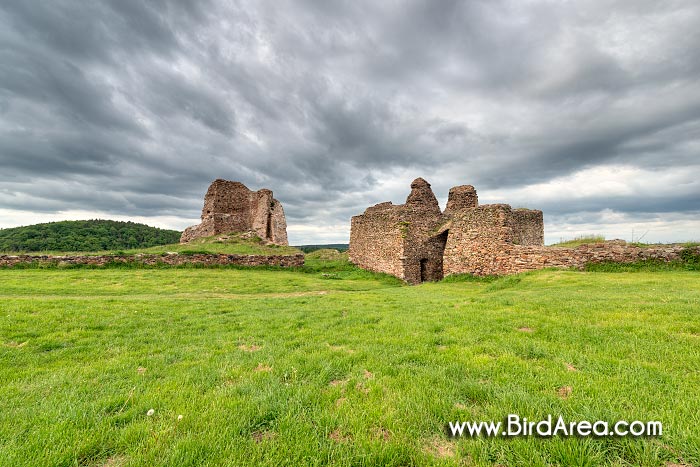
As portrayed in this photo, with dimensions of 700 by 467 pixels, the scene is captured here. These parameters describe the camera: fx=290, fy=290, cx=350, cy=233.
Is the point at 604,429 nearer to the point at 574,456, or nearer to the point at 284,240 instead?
the point at 574,456

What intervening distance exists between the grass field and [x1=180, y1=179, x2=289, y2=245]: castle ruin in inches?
1011

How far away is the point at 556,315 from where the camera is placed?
6.98m

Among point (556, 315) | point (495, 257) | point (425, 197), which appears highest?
point (425, 197)

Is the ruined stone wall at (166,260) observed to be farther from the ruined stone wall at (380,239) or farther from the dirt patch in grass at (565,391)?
the dirt patch in grass at (565,391)

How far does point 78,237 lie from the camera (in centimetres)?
4722

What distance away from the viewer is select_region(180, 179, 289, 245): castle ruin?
33.6 meters

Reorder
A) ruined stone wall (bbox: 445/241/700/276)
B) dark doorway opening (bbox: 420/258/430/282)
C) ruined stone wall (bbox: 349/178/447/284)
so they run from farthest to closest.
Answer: dark doorway opening (bbox: 420/258/430/282) < ruined stone wall (bbox: 349/178/447/284) < ruined stone wall (bbox: 445/241/700/276)

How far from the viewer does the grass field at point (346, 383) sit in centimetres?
267

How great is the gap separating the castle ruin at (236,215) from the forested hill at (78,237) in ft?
57.4

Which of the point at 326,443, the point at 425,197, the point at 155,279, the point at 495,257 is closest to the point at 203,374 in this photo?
the point at 326,443

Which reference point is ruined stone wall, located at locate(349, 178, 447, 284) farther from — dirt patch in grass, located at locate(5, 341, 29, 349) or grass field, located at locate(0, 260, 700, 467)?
dirt patch in grass, located at locate(5, 341, 29, 349)

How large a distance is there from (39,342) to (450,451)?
8.36 m

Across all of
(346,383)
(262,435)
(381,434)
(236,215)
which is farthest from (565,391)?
(236,215)

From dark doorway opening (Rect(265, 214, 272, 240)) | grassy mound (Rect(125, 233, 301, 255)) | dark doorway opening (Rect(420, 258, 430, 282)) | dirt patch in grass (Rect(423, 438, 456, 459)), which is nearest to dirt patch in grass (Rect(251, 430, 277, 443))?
dirt patch in grass (Rect(423, 438, 456, 459))
